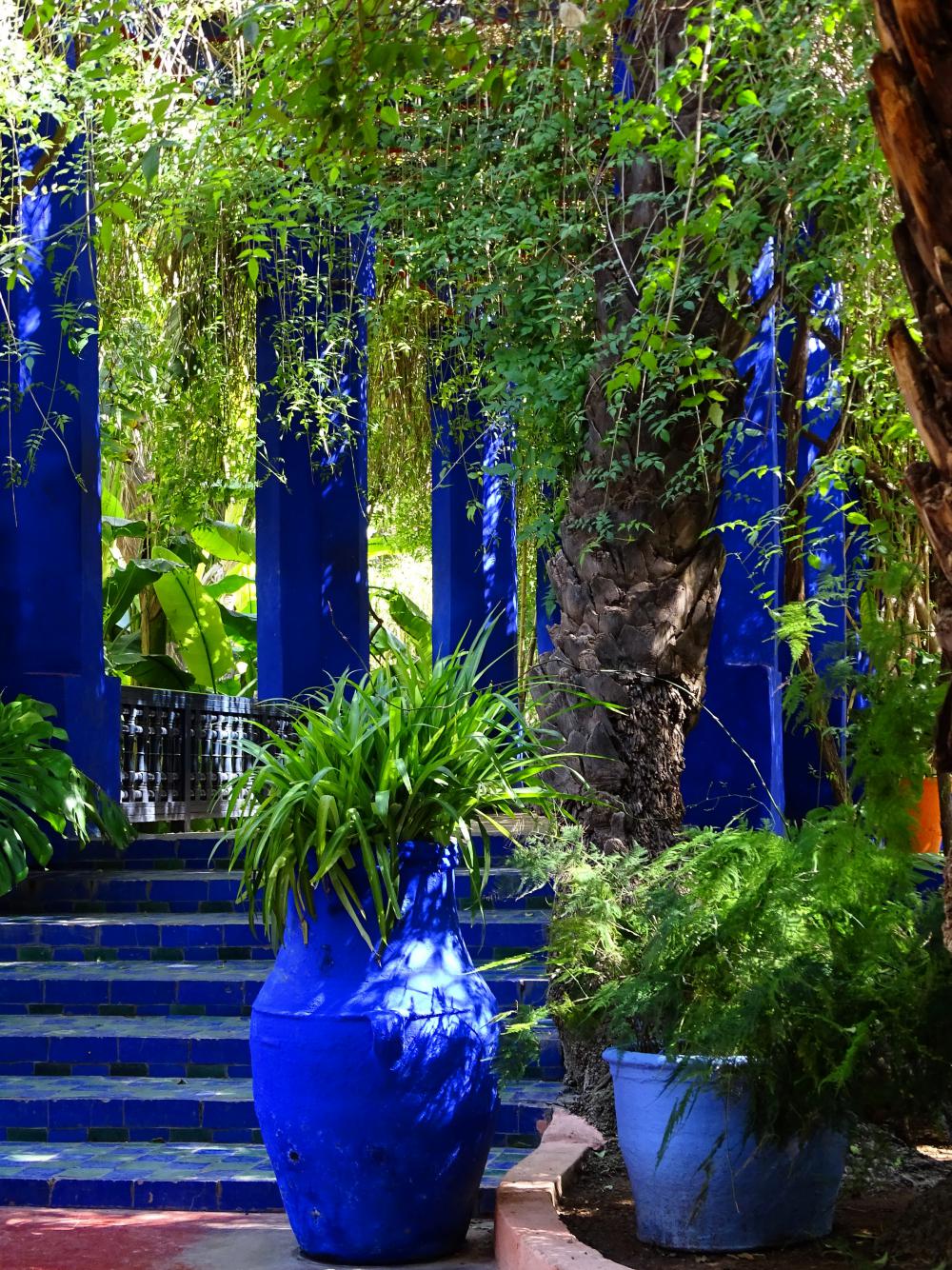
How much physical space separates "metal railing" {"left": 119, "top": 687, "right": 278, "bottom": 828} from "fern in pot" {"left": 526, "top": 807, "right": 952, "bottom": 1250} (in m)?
5.62

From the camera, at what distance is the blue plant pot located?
3693 millimetres

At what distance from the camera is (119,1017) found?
6.38 m

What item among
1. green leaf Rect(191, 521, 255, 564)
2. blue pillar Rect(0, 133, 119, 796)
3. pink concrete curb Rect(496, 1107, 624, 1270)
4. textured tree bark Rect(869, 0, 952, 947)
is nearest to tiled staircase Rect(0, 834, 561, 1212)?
pink concrete curb Rect(496, 1107, 624, 1270)

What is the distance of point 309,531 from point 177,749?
6.15 ft

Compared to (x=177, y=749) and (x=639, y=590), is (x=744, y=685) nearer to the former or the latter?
(x=639, y=590)

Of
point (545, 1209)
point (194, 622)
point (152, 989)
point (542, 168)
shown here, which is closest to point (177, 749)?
point (194, 622)

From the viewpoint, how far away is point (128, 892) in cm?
779

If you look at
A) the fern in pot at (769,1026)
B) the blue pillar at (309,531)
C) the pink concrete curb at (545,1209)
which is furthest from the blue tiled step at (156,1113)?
the blue pillar at (309,531)

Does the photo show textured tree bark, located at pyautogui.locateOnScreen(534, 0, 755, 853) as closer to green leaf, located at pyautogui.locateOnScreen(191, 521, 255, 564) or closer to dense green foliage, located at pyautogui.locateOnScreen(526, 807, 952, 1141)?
dense green foliage, located at pyautogui.locateOnScreen(526, 807, 952, 1141)

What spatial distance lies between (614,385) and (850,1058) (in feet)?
7.28

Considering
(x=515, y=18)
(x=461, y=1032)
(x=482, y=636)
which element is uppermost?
(x=515, y=18)

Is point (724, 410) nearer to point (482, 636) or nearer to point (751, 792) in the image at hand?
Answer: point (482, 636)

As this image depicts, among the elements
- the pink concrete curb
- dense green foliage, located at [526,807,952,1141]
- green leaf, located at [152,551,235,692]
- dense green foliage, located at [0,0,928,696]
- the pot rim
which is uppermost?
dense green foliage, located at [0,0,928,696]

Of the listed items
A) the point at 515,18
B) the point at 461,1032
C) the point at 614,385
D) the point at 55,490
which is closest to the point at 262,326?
the point at 55,490
